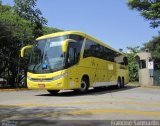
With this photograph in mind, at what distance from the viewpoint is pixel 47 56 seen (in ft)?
66.8

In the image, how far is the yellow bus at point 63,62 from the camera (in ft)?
65.3

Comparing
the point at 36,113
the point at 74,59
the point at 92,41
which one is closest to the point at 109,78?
the point at 92,41

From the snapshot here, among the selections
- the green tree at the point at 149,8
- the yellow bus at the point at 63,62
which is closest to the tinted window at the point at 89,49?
the yellow bus at the point at 63,62

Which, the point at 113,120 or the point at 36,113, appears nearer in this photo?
the point at 113,120

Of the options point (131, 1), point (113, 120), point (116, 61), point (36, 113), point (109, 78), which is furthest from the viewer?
point (131, 1)

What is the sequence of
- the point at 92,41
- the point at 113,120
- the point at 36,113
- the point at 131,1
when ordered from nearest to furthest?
the point at 113,120, the point at 36,113, the point at 92,41, the point at 131,1

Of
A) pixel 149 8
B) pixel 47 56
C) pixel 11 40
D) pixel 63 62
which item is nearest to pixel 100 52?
pixel 47 56

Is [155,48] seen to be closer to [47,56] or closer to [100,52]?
[100,52]

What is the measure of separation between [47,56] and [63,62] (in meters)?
1.08

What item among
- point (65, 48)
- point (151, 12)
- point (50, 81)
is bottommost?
point (50, 81)

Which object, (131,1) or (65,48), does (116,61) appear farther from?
(65,48)

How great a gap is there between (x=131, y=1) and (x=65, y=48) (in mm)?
17666

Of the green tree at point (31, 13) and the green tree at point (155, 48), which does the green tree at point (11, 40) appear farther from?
the green tree at point (155, 48)

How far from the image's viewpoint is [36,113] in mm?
12430
